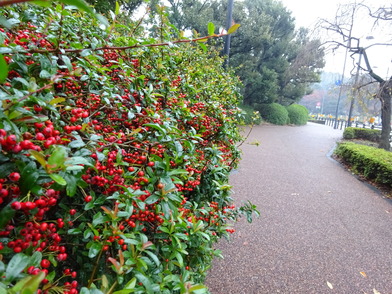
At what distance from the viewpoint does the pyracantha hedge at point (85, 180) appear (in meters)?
0.70

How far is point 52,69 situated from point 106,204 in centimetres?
64

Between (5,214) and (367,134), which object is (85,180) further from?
(367,134)

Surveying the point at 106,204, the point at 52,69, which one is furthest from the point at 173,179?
the point at 52,69

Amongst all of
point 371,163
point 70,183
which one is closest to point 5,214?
point 70,183

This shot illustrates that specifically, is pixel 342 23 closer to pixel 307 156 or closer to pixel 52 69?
pixel 307 156

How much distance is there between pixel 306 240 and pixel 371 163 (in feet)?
13.9

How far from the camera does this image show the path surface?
8.69 ft

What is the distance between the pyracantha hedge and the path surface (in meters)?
1.28

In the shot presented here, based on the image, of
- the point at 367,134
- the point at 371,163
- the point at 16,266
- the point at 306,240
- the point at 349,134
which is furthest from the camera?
the point at 367,134

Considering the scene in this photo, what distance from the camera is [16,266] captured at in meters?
0.64

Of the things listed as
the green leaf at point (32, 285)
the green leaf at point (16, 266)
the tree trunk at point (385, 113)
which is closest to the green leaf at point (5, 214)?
the green leaf at point (16, 266)

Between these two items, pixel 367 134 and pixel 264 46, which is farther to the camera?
pixel 264 46

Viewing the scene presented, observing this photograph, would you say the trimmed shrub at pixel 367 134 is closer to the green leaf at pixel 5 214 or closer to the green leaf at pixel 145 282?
the green leaf at pixel 145 282

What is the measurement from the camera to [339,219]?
13.7 feet
